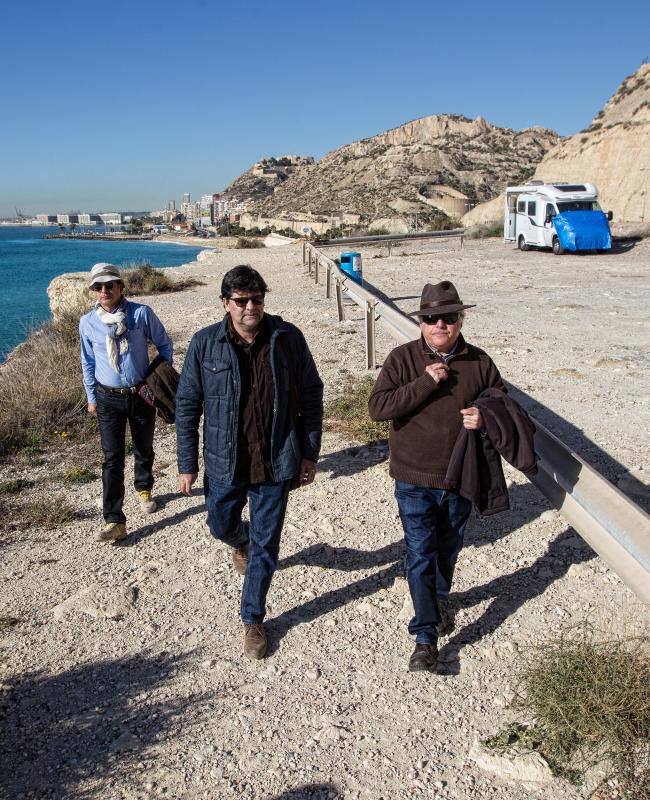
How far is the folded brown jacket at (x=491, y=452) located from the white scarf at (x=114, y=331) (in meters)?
2.62

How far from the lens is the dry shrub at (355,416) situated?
6.18 meters

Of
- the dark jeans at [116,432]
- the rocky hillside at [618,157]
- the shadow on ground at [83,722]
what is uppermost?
the rocky hillside at [618,157]

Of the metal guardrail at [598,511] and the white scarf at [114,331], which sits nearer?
the metal guardrail at [598,511]

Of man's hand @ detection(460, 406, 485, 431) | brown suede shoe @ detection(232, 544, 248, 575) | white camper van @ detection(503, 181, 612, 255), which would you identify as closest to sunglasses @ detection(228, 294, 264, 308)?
man's hand @ detection(460, 406, 485, 431)

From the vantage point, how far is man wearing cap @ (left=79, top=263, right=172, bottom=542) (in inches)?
182

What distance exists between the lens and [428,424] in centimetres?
314

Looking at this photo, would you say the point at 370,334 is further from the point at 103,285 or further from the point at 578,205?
the point at 578,205

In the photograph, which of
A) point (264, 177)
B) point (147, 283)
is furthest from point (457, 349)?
point (264, 177)

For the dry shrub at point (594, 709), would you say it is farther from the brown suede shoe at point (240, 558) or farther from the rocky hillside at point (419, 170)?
the rocky hillside at point (419, 170)

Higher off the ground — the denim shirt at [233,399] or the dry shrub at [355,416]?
the denim shirt at [233,399]

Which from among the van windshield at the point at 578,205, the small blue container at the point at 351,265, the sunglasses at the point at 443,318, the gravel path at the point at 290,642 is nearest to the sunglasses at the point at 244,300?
the sunglasses at the point at 443,318

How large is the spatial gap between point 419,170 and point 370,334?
8978cm

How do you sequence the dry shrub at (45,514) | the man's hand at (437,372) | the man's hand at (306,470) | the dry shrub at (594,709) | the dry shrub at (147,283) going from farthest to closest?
1. the dry shrub at (147,283)
2. the dry shrub at (45,514)
3. the man's hand at (306,470)
4. the man's hand at (437,372)
5. the dry shrub at (594,709)

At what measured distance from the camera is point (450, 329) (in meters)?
3.04
